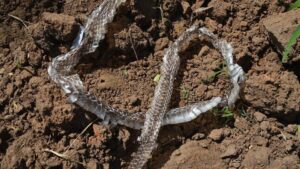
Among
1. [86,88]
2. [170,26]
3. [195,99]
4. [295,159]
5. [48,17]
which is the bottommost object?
[295,159]

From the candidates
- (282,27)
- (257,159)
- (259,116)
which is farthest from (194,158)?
(282,27)

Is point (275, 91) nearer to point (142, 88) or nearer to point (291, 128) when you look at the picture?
point (291, 128)

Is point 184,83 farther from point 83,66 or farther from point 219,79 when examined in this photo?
point 83,66

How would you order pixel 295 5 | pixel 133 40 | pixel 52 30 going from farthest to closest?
pixel 295 5, pixel 133 40, pixel 52 30

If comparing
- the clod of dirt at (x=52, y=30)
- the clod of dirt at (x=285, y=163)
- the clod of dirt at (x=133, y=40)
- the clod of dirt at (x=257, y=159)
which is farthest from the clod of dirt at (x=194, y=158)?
the clod of dirt at (x=52, y=30)

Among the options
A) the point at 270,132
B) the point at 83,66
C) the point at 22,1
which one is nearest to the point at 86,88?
the point at 83,66

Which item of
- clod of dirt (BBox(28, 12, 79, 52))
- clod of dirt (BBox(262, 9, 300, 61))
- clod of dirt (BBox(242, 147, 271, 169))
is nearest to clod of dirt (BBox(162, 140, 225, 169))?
clod of dirt (BBox(242, 147, 271, 169))
